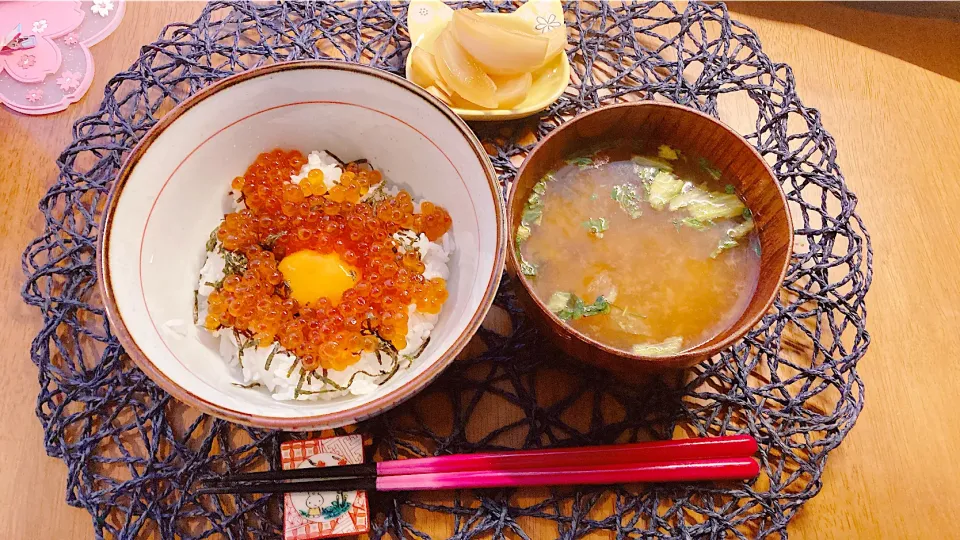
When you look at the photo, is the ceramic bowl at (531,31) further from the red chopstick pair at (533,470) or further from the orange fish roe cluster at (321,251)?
the red chopstick pair at (533,470)

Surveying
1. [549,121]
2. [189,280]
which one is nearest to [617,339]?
→ [549,121]

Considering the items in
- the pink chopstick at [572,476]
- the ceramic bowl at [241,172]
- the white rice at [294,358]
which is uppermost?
the ceramic bowl at [241,172]

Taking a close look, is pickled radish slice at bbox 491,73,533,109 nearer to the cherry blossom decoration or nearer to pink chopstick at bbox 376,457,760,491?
pink chopstick at bbox 376,457,760,491

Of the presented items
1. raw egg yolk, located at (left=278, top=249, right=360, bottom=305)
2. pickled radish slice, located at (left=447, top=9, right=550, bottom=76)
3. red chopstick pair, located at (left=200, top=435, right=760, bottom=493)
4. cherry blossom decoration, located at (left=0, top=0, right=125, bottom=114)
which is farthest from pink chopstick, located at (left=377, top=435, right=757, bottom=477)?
cherry blossom decoration, located at (left=0, top=0, right=125, bottom=114)

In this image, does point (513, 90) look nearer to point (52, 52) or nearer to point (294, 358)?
point (294, 358)

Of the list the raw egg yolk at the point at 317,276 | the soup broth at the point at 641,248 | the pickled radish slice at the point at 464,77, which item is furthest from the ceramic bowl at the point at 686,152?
the raw egg yolk at the point at 317,276

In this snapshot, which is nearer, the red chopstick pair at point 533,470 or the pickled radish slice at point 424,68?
the red chopstick pair at point 533,470

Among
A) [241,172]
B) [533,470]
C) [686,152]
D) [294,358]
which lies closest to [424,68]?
[241,172]
